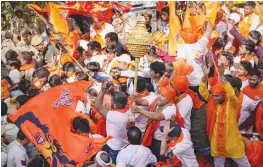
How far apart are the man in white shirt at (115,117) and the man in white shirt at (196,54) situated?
0.64 meters

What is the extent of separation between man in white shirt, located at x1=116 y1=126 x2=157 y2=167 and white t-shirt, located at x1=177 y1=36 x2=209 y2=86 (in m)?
0.67

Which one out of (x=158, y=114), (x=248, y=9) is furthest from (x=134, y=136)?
(x=248, y=9)

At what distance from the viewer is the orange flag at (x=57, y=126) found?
201 inches

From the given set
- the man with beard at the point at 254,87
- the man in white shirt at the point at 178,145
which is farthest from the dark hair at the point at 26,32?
the man with beard at the point at 254,87

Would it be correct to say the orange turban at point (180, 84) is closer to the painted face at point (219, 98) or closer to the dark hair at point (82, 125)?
the painted face at point (219, 98)

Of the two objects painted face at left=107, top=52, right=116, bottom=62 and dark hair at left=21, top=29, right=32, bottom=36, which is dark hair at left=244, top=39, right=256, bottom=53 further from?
dark hair at left=21, top=29, right=32, bottom=36

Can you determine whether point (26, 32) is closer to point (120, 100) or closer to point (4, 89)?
point (4, 89)

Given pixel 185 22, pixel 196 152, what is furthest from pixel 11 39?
pixel 196 152

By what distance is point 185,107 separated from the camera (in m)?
5.02

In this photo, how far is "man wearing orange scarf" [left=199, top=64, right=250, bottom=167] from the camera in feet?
16.0

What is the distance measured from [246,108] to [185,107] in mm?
529

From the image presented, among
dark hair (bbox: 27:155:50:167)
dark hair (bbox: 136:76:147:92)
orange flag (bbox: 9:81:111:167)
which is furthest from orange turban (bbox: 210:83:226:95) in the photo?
dark hair (bbox: 27:155:50:167)

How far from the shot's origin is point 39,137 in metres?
5.26

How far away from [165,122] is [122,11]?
1395 mm
